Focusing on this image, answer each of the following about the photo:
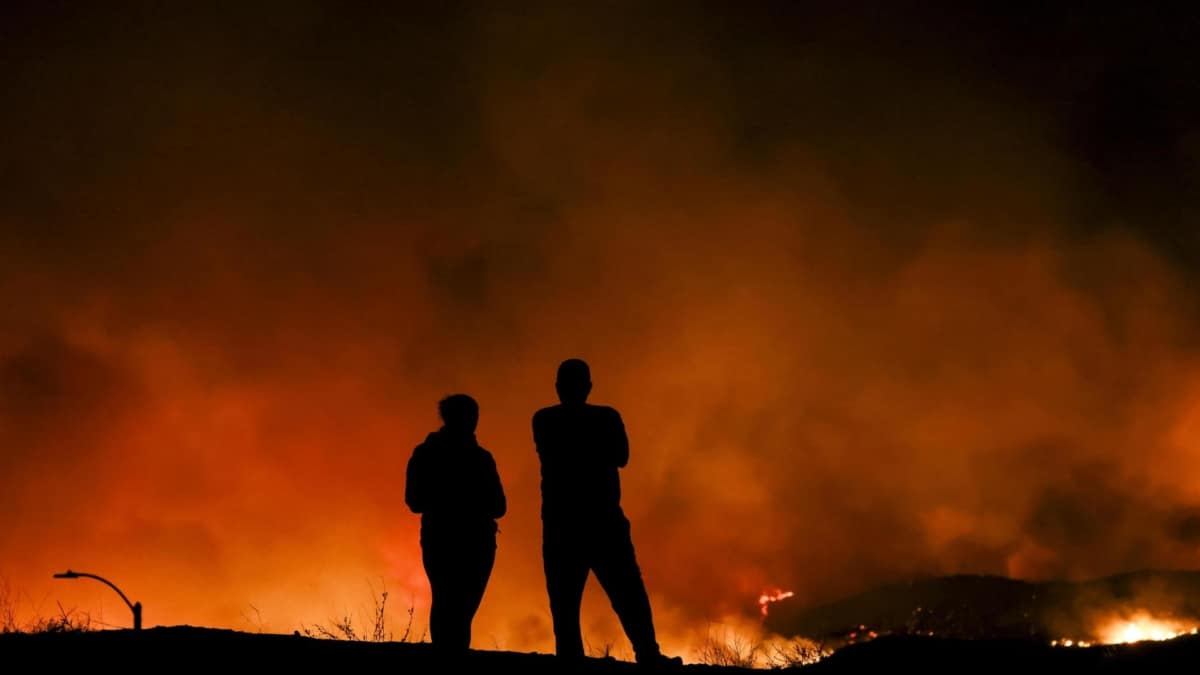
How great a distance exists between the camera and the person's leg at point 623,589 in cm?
712

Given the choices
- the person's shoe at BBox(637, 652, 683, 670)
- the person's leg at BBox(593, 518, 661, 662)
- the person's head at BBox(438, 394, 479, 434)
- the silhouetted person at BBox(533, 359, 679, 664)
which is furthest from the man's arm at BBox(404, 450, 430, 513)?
the person's shoe at BBox(637, 652, 683, 670)

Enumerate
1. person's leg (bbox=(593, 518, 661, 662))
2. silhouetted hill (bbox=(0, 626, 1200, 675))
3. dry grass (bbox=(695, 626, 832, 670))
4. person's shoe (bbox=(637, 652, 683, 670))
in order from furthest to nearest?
1. dry grass (bbox=(695, 626, 832, 670))
2. person's leg (bbox=(593, 518, 661, 662))
3. person's shoe (bbox=(637, 652, 683, 670))
4. silhouetted hill (bbox=(0, 626, 1200, 675))

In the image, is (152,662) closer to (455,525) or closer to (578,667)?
(455,525)

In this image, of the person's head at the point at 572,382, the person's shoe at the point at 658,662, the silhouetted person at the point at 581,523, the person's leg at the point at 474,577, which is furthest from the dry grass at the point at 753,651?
the person's head at the point at 572,382

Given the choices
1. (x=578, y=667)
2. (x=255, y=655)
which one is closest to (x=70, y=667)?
(x=255, y=655)

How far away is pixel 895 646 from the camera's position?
24.3 feet

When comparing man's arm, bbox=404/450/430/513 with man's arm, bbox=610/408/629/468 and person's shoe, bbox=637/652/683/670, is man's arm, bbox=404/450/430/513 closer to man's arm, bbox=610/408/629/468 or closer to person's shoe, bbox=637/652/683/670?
man's arm, bbox=610/408/629/468

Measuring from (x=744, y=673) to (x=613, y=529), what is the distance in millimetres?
1657

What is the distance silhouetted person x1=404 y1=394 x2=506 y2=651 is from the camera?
7160 millimetres

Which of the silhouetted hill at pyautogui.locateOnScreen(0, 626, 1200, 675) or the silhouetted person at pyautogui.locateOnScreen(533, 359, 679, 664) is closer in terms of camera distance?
the silhouetted hill at pyautogui.locateOnScreen(0, 626, 1200, 675)

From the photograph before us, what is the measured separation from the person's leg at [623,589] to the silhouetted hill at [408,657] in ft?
0.96

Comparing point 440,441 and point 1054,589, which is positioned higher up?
point 1054,589

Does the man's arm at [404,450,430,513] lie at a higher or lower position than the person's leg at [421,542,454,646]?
higher

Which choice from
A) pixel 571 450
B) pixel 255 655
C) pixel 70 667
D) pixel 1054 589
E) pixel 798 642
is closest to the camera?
pixel 70 667
